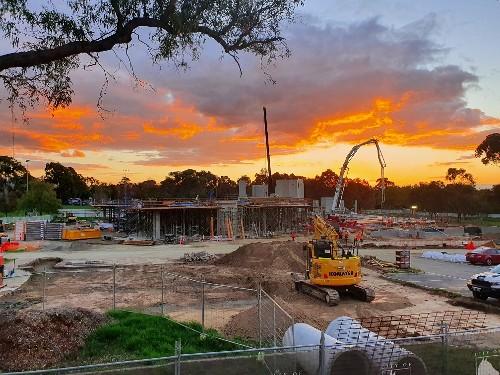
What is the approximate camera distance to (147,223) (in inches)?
2744

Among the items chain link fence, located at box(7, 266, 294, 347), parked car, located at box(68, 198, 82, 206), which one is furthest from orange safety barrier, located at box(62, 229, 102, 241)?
parked car, located at box(68, 198, 82, 206)

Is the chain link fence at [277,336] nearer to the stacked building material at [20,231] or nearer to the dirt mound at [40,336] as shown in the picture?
the dirt mound at [40,336]

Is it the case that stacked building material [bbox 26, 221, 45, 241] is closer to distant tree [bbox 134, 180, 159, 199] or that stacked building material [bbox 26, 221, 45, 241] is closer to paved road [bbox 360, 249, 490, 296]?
paved road [bbox 360, 249, 490, 296]

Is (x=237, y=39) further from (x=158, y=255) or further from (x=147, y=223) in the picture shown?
(x=147, y=223)

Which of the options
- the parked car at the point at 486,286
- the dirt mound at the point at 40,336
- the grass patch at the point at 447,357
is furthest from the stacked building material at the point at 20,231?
the grass patch at the point at 447,357

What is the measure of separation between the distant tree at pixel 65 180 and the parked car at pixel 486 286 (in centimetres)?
13871

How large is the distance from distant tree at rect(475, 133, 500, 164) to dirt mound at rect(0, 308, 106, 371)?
3067 inches

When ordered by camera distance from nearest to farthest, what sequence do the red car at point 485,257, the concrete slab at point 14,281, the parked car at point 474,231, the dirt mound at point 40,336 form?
the dirt mound at point 40,336 → the concrete slab at point 14,281 → the red car at point 485,257 → the parked car at point 474,231

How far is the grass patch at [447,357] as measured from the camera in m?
8.59

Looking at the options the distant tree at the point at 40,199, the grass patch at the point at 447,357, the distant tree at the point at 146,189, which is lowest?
the grass patch at the point at 447,357

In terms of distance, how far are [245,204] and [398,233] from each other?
63.5 ft

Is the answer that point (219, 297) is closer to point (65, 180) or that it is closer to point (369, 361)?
point (369, 361)

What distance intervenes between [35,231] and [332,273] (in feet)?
162

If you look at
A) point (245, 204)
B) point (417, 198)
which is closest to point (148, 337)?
point (245, 204)
